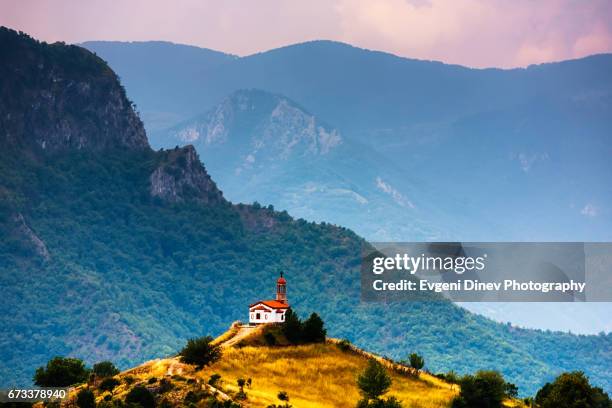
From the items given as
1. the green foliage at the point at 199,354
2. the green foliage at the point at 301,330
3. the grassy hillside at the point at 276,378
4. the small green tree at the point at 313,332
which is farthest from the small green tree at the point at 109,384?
the small green tree at the point at 313,332

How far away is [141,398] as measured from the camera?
148500 millimetres

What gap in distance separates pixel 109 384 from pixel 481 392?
4067cm

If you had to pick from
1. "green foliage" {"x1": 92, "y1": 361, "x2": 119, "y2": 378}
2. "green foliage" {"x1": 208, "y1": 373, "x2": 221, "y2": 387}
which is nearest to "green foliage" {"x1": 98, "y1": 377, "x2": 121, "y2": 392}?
"green foliage" {"x1": 208, "y1": 373, "x2": 221, "y2": 387}

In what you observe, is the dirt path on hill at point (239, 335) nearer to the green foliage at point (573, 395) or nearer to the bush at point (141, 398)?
the bush at point (141, 398)

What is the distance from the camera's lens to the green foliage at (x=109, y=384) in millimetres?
155250

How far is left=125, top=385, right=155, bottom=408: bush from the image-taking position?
485 feet

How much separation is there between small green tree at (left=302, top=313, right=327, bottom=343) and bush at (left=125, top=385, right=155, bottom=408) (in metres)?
35.9

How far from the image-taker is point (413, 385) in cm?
17400

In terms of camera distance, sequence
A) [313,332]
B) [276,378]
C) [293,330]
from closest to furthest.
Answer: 1. [276,378]
2. [293,330]
3. [313,332]

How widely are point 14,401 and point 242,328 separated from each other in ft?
129

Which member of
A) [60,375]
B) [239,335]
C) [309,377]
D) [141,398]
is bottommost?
[141,398]

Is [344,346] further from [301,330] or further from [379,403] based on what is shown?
[379,403]

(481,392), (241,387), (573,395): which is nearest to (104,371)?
(241,387)

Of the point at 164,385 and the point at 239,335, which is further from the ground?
the point at 239,335
